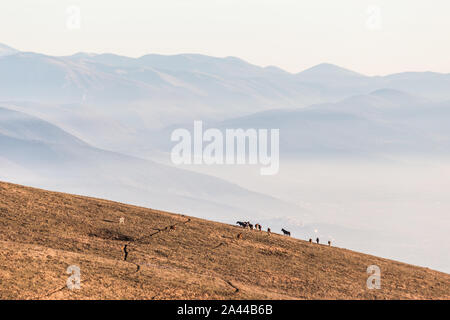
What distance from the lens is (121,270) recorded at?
4331 cm

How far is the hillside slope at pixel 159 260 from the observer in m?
40.1

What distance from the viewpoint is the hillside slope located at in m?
40.1

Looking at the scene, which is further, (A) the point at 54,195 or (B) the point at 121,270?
(A) the point at 54,195

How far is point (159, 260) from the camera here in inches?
1887
